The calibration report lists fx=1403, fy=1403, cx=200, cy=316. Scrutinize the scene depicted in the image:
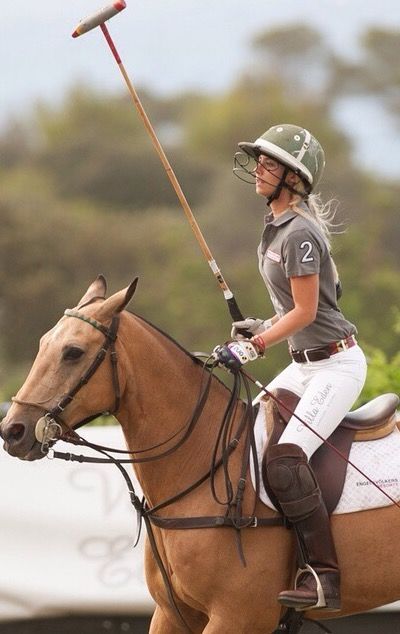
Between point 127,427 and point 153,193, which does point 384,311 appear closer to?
point 153,193

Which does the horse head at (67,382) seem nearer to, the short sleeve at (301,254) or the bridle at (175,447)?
the bridle at (175,447)

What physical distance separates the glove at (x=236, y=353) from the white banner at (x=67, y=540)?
2.31 m

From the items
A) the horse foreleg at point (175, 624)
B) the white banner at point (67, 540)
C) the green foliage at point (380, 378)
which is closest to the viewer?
the horse foreleg at point (175, 624)

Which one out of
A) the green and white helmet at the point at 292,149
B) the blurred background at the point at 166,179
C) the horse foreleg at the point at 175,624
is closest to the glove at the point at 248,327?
the green and white helmet at the point at 292,149

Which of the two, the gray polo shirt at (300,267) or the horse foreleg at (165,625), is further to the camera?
the horse foreleg at (165,625)

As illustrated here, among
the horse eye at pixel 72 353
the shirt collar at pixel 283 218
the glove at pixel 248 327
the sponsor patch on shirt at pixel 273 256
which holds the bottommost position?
the glove at pixel 248 327

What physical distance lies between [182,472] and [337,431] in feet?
2.32

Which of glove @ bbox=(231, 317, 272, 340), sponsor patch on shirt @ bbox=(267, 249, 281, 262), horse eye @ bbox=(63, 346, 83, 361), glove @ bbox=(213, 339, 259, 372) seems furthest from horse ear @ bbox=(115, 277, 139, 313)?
sponsor patch on shirt @ bbox=(267, 249, 281, 262)

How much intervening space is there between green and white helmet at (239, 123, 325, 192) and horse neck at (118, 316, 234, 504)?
2.97 feet

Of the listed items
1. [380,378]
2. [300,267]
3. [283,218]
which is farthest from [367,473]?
[380,378]

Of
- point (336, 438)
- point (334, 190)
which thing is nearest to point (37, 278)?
point (334, 190)

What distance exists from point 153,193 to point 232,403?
25.2 m

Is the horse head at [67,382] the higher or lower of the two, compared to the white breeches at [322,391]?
higher

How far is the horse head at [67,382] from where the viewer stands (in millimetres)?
5543
